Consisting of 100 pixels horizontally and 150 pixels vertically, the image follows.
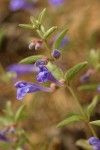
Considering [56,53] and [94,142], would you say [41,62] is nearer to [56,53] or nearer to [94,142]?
[56,53]

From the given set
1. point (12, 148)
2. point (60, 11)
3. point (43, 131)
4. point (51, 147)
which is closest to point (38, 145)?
point (43, 131)

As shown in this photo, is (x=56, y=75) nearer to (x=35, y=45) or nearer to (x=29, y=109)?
(x=35, y=45)

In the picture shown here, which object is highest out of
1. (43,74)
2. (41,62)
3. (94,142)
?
(41,62)

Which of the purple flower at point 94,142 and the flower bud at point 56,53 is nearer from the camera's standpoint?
the purple flower at point 94,142

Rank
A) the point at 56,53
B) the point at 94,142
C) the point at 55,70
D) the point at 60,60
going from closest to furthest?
the point at 94,142
the point at 56,53
the point at 55,70
the point at 60,60

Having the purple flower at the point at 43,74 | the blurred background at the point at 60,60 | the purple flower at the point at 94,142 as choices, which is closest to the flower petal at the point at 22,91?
the purple flower at the point at 43,74

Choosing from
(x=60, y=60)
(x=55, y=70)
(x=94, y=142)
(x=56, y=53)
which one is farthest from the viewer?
(x=60, y=60)

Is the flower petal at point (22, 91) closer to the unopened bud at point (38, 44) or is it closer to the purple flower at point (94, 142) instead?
the unopened bud at point (38, 44)

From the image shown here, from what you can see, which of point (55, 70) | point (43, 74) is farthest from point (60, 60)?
point (43, 74)

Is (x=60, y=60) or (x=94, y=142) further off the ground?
(x=60, y=60)
